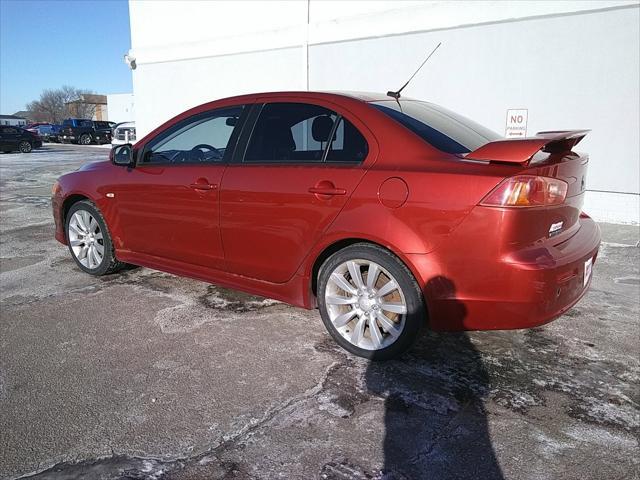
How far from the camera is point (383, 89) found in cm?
921

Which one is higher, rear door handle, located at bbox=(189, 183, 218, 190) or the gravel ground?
rear door handle, located at bbox=(189, 183, 218, 190)

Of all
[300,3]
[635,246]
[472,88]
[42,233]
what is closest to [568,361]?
[635,246]

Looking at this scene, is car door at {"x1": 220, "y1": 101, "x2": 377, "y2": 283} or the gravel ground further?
car door at {"x1": 220, "y1": 101, "x2": 377, "y2": 283}

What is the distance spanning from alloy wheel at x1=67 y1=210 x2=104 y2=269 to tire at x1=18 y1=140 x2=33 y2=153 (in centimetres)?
2421

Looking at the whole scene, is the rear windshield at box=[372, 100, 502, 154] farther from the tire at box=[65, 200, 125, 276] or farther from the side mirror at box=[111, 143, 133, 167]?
the tire at box=[65, 200, 125, 276]

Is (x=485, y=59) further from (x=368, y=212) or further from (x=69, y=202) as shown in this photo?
(x=69, y=202)

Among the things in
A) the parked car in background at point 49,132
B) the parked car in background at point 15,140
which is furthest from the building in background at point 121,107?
the parked car in background at point 15,140

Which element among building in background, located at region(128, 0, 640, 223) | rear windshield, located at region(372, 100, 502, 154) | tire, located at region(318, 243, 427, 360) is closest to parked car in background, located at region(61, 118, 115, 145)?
building in background, located at region(128, 0, 640, 223)

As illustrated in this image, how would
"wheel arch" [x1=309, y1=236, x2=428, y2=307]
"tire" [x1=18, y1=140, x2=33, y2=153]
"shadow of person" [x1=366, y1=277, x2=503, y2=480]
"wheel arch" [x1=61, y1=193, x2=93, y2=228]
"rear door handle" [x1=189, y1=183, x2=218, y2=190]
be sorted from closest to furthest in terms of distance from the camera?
1. "shadow of person" [x1=366, y1=277, x2=503, y2=480]
2. "wheel arch" [x1=309, y1=236, x2=428, y2=307]
3. "rear door handle" [x1=189, y1=183, x2=218, y2=190]
4. "wheel arch" [x1=61, y1=193, x2=93, y2=228]
5. "tire" [x1=18, y1=140, x2=33, y2=153]

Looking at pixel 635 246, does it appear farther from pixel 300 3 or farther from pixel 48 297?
pixel 300 3

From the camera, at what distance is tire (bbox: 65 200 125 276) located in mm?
4730

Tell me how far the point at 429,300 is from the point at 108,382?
1.91 m

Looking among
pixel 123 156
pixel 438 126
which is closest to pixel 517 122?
pixel 438 126

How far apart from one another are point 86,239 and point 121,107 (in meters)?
44.3
